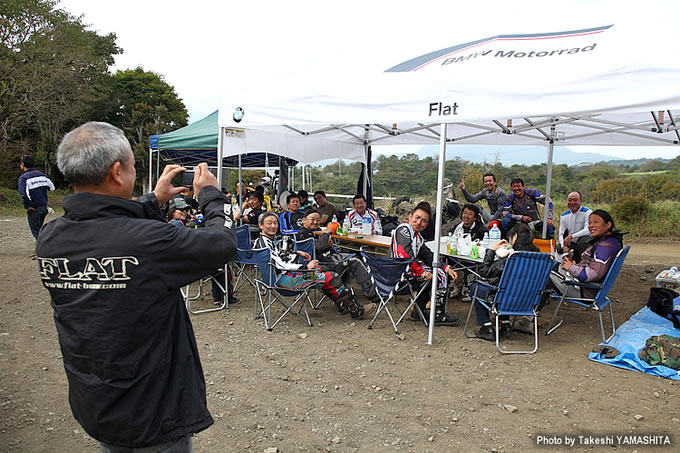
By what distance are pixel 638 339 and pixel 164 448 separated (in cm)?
437

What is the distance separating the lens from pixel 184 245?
1.24m

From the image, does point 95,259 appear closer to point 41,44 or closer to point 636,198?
point 636,198

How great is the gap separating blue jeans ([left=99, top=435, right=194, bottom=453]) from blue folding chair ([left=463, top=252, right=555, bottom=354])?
318 cm

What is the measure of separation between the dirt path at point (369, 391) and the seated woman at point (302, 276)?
20 centimetres

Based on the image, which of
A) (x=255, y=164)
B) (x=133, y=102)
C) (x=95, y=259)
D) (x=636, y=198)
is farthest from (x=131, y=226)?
(x=133, y=102)

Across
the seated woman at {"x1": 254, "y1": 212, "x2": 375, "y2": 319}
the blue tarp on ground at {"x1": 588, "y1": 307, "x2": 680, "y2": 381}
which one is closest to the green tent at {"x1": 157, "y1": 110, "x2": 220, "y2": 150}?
the seated woman at {"x1": 254, "y1": 212, "x2": 375, "y2": 319}

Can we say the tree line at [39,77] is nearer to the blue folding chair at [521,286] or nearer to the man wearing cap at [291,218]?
the man wearing cap at [291,218]

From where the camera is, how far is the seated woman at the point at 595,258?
168 inches

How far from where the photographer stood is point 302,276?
4.70 meters

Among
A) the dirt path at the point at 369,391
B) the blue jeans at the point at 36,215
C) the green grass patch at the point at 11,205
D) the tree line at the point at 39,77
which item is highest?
the tree line at the point at 39,77

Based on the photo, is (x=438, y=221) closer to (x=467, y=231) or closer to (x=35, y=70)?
(x=467, y=231)

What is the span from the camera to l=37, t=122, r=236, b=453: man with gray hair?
3.96ft

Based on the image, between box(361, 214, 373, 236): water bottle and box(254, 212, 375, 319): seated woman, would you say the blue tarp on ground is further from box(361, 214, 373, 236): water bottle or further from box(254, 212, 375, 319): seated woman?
box(361, 214, 373, 236): water bottle

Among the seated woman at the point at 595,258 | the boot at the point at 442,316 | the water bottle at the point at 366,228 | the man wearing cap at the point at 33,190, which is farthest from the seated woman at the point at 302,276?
the man wearing cap at the point at 33,190
